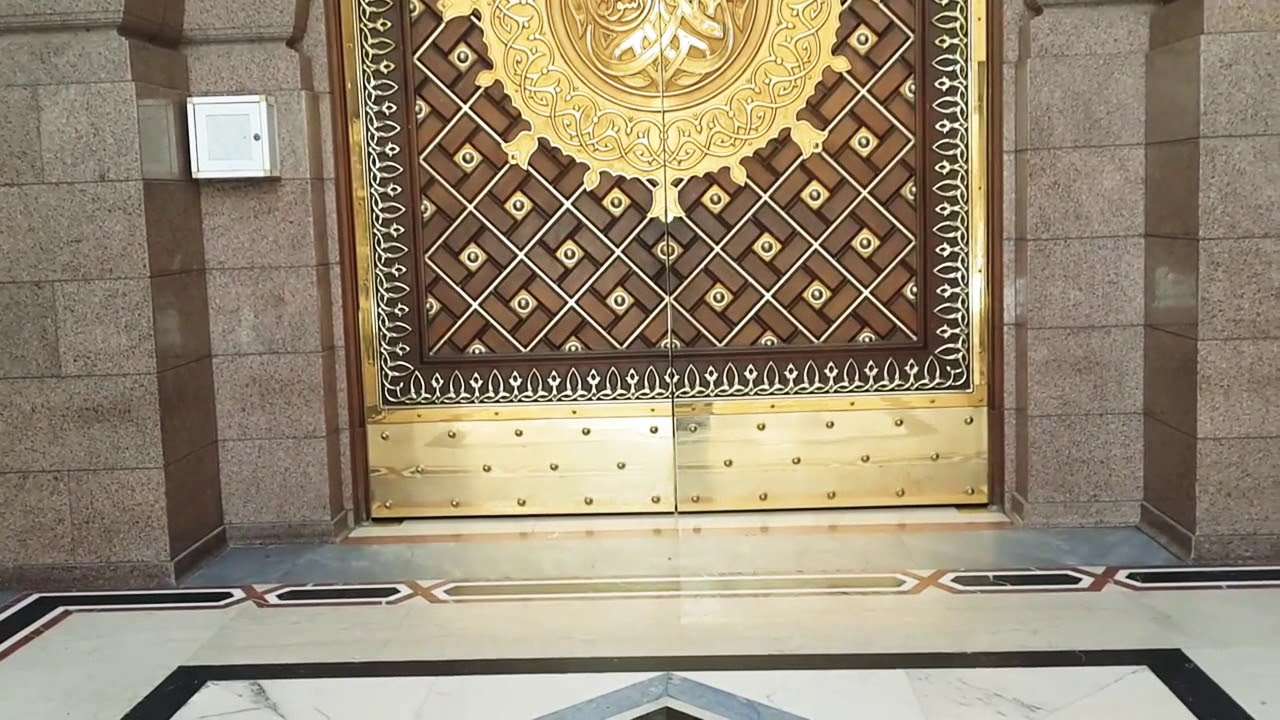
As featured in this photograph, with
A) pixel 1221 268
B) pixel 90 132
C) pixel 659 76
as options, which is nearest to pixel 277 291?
pixel 90 132

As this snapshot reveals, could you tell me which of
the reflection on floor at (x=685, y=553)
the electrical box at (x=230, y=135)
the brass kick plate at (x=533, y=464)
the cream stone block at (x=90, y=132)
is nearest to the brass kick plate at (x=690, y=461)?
the brass kick plate at (x=533, y=464)

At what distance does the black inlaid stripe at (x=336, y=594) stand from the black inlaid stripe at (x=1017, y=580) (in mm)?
1587

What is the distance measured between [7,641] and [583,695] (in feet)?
5.21

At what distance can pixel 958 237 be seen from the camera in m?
4.05

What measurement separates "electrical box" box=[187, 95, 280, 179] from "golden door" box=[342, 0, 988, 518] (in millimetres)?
335

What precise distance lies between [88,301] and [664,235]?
1.74 metres

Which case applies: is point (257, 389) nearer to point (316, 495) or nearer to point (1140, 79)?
point (316, 495)

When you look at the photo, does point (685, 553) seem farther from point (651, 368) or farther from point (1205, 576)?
point (1205, 576)

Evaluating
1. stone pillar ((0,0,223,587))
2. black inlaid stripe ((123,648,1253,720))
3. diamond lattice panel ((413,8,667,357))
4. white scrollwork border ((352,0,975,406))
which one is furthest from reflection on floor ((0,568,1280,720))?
diamond lattice panel ((413,8,667,357))

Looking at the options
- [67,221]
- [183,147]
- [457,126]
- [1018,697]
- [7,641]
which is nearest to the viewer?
[1018,697]

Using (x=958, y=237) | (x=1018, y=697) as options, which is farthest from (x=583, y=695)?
(x=958, y=237)

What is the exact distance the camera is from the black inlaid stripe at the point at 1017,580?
3.42 meters

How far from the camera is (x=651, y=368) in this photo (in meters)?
4.16

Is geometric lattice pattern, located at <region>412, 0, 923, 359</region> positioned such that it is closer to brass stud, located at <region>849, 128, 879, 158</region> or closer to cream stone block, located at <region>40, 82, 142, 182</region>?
brass stud, located at <region>849, 128, 879, 158</region>
